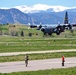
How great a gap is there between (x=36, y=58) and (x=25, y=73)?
72.0 feet

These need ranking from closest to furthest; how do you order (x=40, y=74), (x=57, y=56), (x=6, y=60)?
1. (x=40, y=74)
2. (x=6, y=60)
3. (x=57, y=56)

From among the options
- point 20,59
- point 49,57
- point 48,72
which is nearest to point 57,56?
point 49,57

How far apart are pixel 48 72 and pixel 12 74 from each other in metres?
4.00

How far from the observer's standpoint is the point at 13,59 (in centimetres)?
5625

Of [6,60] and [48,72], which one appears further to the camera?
[6,60]

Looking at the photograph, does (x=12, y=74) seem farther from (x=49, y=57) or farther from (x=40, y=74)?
(x=49, y=57)

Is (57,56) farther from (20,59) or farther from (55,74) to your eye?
(55,74)

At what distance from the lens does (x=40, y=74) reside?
118 ft

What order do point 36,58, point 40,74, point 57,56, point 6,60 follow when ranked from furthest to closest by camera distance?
point 57,56 → point 36,58 → point 6,60 → point 40,74

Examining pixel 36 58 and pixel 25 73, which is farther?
pixel 36 58

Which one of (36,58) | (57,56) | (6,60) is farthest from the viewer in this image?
(57,56)

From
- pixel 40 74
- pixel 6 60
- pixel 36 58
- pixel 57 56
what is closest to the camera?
pixel 40 74

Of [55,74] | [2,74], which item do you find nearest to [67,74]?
[55,74]

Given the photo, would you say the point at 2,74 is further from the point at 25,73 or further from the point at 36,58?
the point at 36,58
